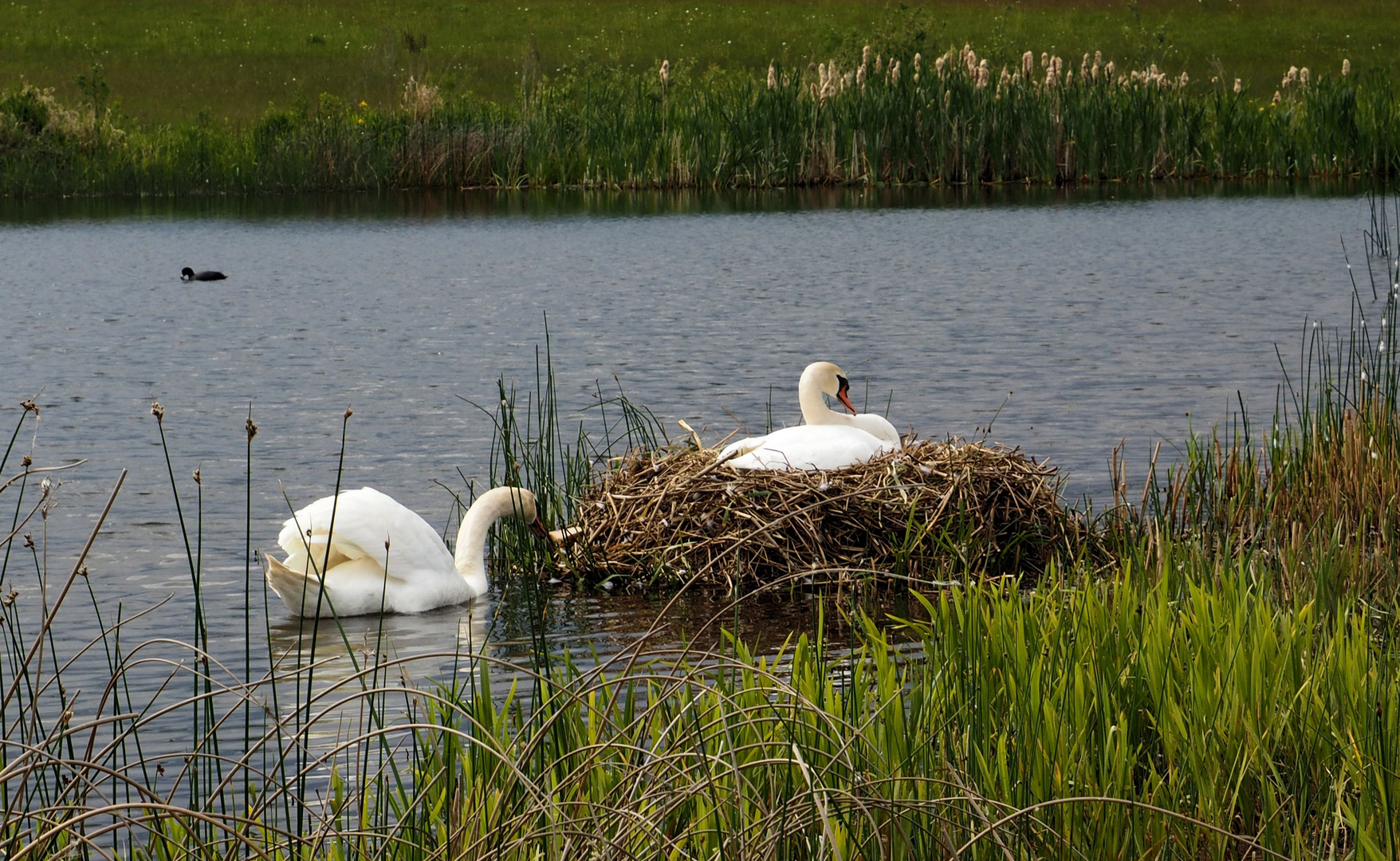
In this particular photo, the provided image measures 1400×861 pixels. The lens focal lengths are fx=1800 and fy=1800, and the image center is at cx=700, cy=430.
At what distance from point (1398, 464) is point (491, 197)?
24822 millimetres

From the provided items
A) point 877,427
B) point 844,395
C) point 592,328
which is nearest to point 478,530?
point 877,427

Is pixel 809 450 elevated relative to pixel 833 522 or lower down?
elevated

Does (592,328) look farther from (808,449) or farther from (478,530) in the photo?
(808,449)

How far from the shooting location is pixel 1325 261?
1883 cm

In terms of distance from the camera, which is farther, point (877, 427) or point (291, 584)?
point (877, 427)

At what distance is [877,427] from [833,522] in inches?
42.1

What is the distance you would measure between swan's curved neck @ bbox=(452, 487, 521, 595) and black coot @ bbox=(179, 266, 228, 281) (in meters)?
13.7

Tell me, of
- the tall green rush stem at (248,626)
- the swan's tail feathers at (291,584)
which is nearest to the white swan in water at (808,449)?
the swan's tail feathers at (291,584)

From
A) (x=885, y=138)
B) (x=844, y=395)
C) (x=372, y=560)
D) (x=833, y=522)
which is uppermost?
(x=885, y=138)

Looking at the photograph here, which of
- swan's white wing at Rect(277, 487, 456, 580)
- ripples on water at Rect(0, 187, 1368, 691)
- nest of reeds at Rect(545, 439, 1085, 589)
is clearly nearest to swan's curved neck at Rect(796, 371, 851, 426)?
ripples on water at Rect(0, 187, 1368, 691)

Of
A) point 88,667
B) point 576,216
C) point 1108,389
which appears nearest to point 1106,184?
point 576,216

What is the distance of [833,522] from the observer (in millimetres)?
7355

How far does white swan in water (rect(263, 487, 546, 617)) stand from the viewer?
6.96 metres

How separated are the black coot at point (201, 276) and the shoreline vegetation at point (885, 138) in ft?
33.1
